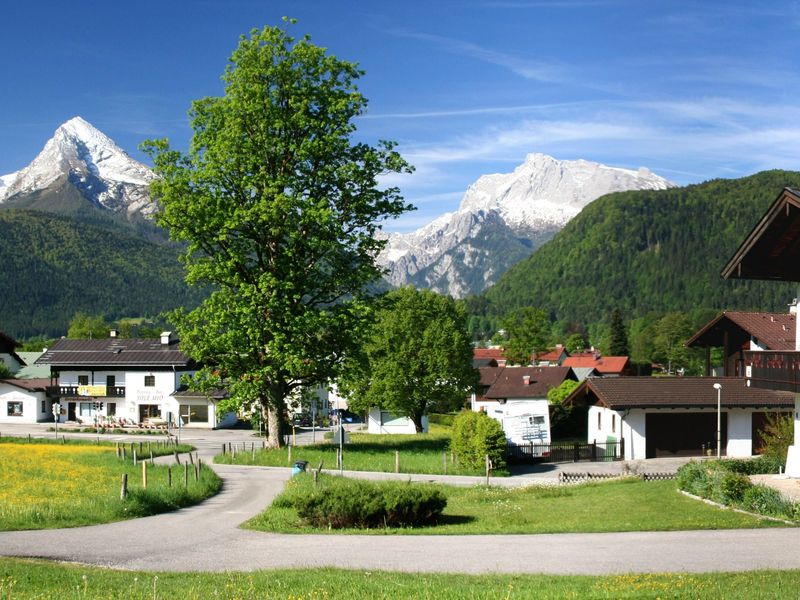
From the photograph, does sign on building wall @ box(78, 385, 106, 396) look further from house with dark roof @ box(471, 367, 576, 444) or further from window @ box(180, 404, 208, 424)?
house with dark roof @ box(471, 367, 576, 444)

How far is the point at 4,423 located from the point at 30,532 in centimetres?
5834

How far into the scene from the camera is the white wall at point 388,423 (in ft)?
233

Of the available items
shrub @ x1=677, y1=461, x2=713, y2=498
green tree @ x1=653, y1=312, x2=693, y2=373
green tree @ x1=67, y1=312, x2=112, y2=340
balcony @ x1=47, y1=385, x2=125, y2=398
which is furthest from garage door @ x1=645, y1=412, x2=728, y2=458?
green tree @ x1=67, y1=312, x2=112, y2=340

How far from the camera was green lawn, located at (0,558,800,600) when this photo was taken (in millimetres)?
13297

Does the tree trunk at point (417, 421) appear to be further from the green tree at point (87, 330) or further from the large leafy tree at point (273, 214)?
the green tree at point (87, 330)

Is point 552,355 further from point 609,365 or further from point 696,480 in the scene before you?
point 696,480

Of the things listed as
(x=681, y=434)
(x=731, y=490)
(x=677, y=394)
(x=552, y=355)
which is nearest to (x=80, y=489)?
(x=731, y=490)

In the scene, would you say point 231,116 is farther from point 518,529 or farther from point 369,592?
point 369,592

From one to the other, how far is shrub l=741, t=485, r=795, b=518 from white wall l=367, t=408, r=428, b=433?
47456 millimetres

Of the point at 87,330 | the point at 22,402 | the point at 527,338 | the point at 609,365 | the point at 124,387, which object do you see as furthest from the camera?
the point at 87,330

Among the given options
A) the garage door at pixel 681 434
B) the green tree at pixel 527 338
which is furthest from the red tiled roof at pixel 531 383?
the green tree at pixel 527 338

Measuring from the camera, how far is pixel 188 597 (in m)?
13.2

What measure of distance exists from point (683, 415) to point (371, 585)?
37057 millimetres

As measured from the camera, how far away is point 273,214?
3553 cm
